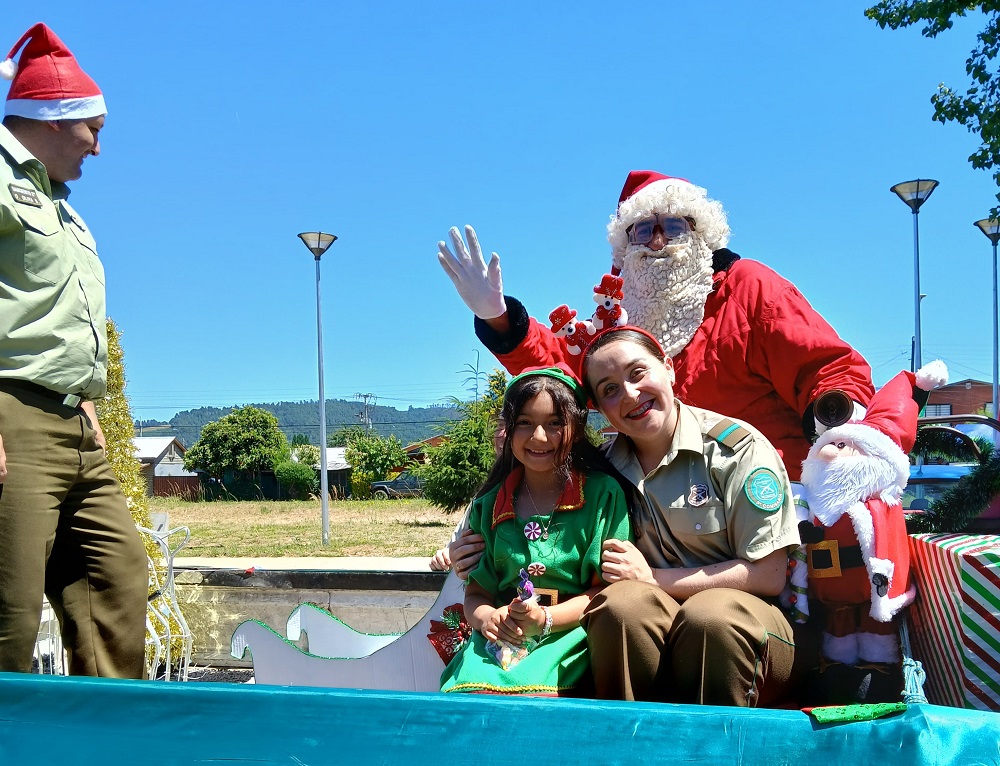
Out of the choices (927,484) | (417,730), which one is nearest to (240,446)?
(927,484)

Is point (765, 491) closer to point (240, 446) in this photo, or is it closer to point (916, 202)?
point (916, 202)

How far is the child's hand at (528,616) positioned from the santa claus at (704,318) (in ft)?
3.46

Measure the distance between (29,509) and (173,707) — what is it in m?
0.95

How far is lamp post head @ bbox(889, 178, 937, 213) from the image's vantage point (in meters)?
10.3

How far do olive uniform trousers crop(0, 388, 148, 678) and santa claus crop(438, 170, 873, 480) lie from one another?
1.28 meters

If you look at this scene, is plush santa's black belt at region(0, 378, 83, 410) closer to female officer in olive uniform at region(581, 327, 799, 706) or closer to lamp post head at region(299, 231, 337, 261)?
female officer in olive uniform at region(581, 327, 799, 706)

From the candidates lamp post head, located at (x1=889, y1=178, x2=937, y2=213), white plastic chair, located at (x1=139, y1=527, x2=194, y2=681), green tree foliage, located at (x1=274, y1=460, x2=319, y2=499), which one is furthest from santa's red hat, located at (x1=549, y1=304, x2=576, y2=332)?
green tree foliage, located at (x1=274, y1=460, x2=319, y2=499)

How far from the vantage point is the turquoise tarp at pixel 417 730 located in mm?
1207

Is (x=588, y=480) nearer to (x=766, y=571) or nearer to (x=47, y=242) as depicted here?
(x=766, y=571)

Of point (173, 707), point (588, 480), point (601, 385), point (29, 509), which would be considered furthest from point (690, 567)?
point (29, 509)

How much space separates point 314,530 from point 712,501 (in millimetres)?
12565

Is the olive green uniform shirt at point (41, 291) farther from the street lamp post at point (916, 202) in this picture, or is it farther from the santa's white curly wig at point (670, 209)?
the street lamp post at point (916, 202)

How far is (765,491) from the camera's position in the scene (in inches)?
71.5

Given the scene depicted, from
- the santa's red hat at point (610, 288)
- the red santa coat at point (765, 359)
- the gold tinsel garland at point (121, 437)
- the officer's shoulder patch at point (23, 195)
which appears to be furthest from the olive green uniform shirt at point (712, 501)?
the gold tinsel garland at point (121, 437)
